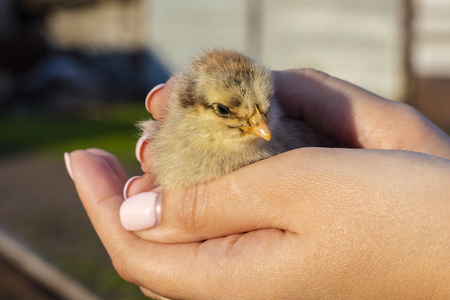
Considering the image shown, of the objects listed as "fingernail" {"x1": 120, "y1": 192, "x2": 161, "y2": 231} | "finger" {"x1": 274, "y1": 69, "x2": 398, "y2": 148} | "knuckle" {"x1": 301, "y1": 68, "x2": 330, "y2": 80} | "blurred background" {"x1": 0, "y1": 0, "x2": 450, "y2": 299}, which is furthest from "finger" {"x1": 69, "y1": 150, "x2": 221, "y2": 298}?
"blurred background" {"x1": 0, "y1": 0, "x2": 450, "y2": 299}

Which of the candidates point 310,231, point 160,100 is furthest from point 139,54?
point 310,231

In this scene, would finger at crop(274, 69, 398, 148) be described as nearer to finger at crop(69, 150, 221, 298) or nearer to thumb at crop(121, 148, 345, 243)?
thumb at crop(121, 148, 345, 243)

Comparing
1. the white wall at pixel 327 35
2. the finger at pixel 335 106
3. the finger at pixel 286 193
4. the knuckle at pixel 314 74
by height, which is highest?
the knuckle at pixel 314 74

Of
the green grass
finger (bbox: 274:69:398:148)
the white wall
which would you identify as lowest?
the green grass

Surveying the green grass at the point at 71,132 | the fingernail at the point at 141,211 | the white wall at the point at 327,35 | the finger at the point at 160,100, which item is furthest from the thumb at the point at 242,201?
the white wall at the point at 327,35

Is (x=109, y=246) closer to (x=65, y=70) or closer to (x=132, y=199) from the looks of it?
(x=132, y=199)

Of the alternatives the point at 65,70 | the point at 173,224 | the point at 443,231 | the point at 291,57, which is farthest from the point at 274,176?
the point at 65,70

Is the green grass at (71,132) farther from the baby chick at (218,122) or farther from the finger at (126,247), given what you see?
the baby chick at (218,122)

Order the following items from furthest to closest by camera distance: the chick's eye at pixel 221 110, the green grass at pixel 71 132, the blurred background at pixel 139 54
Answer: the blurred background at pixel 139 54 → the green grass at pixel 71 132 → the chick's eye at pixel 221 110

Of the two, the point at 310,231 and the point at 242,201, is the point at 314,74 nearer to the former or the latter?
the point at 242,201
